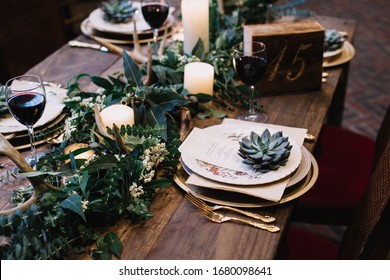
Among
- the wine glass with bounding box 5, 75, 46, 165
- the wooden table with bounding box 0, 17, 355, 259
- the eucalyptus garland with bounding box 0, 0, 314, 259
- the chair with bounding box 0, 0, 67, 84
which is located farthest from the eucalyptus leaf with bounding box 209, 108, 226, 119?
the chair with bounding box 0, 0, 67, 84

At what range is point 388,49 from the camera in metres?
3.99

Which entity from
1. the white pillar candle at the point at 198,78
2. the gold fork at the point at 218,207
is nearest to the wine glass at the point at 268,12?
the white pillar candle at the point at 198,78

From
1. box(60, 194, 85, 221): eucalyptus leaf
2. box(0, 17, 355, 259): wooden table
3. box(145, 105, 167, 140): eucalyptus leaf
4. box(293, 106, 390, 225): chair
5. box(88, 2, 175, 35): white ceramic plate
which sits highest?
box(60, 194, 85, 221): eucalyptus leaf

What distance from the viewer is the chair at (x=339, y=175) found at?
155 cm

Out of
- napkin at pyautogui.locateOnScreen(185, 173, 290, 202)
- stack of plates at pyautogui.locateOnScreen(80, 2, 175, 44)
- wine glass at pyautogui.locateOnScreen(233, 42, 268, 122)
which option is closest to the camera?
napkin at pyautogui.locateOnScreen(185, 173, 290, 202)

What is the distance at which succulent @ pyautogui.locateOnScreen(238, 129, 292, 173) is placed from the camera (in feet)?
3.32

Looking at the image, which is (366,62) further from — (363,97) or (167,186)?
(167,186)

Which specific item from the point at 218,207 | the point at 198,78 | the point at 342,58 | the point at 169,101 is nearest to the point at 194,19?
the point at 198,78

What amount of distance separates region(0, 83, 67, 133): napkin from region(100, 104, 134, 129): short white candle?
18 centimetres

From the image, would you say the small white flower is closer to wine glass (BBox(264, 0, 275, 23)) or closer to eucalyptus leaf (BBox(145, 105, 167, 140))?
eucalyptus leaf (BBox(145, 105, 167, 140))

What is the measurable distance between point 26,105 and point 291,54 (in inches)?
30.0

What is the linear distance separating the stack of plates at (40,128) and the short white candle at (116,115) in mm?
162
